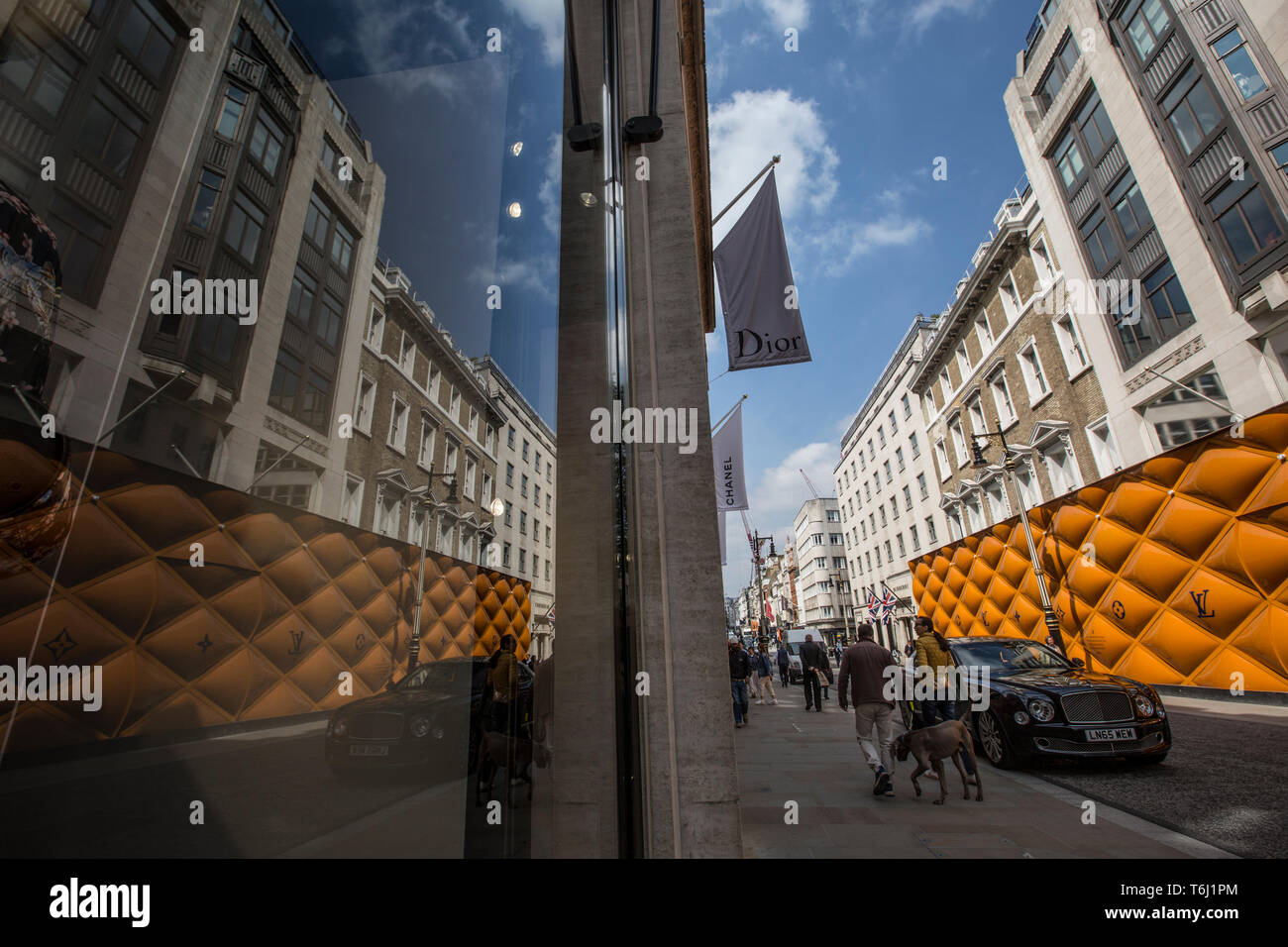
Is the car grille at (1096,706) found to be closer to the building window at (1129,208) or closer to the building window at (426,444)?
the building window at (426,444)

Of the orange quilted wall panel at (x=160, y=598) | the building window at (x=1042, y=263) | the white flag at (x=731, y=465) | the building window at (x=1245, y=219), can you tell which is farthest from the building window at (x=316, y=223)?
the building window at (x=1042, y=263)

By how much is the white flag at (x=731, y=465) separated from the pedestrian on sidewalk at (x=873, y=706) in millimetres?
6003

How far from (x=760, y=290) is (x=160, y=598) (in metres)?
7.42

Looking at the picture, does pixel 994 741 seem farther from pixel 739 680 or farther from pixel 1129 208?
pixel 1129 208

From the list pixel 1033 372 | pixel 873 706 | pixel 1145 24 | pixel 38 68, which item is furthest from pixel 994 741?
pixel 1145 24

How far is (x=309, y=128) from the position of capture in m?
1.52

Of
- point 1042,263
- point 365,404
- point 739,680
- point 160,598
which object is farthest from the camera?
point 1042,263

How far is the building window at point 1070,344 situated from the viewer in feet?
67.2

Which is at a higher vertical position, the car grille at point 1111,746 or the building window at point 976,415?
the building window at point 976,415

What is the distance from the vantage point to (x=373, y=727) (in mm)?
1376

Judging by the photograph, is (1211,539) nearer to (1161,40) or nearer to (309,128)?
(1161,40)

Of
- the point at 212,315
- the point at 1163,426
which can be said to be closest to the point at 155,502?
the point at 212,315

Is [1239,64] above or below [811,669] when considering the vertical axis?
above
